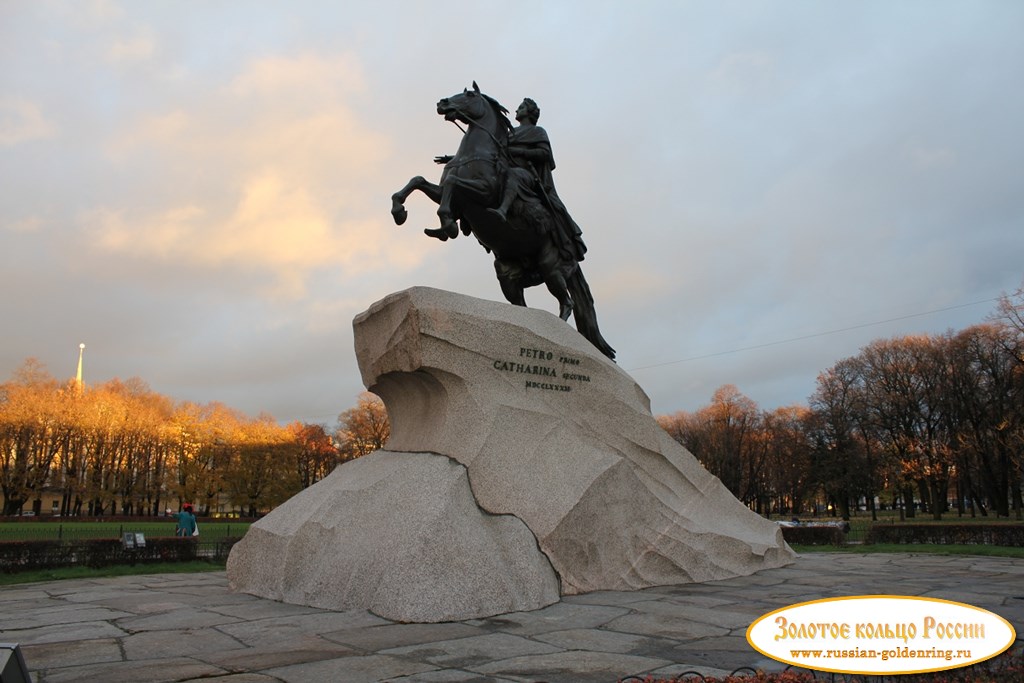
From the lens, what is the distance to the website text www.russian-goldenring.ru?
280 cm

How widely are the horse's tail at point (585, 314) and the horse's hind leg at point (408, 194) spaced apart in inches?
129

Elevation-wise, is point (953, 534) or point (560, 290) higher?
point (560, 290)

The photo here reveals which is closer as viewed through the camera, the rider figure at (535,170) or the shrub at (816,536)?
the rider figure at (535,170)

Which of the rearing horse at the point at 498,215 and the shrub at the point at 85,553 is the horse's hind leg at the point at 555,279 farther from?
the shrub at the point at 85,553

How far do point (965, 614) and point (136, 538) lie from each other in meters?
14.2

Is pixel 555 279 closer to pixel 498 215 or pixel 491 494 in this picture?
pixel 498 215

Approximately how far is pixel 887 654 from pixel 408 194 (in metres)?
7.76

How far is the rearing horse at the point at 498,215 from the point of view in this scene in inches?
380

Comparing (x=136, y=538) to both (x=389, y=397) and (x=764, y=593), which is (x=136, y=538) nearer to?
(x=389, y=397)

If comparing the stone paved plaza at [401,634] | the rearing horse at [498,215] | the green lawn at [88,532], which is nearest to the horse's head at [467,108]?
the rearing horse at [498,215]

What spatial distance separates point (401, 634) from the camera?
5.50m

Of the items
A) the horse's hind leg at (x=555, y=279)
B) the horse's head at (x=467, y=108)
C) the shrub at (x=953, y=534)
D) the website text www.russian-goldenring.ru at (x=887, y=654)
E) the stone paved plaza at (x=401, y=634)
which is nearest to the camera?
the website text www.russian-goldenring.ru at (x=887, y=654)

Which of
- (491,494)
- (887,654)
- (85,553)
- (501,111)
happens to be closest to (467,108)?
(501,111)

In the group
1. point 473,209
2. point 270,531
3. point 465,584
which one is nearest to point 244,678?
point 465,584
